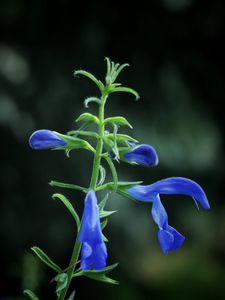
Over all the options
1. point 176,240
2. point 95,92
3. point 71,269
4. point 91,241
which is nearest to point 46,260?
point 71,269

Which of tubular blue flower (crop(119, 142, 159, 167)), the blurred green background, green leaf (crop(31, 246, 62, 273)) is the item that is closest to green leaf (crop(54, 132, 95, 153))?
tubular blue flower (crop(119, 142, 159, 167))

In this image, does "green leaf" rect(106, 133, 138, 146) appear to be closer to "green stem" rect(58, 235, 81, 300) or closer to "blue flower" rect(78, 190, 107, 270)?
"blue flower" rect(78, 190, 107, 270)

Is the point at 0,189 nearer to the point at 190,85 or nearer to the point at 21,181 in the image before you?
the point at 21,181

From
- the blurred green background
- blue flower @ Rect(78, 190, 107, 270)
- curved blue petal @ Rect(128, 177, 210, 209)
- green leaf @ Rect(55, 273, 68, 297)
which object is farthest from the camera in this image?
the blurred green background

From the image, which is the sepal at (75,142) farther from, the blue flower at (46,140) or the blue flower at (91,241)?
the blue flower at (91,241)

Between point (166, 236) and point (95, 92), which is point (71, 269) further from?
point (95, 92)

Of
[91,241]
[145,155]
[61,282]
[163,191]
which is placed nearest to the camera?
[91,241]
